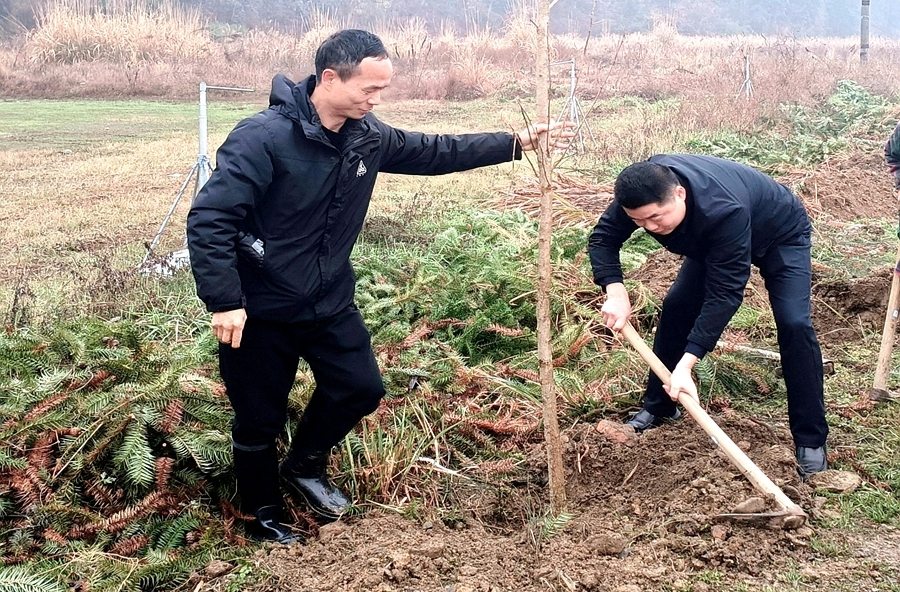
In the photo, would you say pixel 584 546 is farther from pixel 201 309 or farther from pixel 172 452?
pixel 201 309

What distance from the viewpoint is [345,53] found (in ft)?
9.09

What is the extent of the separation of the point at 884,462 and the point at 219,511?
115 inches

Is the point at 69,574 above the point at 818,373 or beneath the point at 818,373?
beneath

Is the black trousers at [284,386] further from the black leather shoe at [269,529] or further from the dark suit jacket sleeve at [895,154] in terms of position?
the dark suit jacket sleeve at [895,154]

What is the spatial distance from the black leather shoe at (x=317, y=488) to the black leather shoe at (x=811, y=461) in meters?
1.97

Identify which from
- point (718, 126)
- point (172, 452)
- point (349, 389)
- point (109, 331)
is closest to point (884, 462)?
point (349, 389)

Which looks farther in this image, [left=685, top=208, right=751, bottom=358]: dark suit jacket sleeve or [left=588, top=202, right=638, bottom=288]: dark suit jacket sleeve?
[left=588, top=202, right=638, bottom=288]: dark suit jacket sleeve

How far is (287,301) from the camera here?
9.51 ft

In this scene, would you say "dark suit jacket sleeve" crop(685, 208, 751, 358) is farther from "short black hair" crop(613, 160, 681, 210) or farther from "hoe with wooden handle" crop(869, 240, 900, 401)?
"hoe with wooden handle" crop(869, 240, 900, 401)

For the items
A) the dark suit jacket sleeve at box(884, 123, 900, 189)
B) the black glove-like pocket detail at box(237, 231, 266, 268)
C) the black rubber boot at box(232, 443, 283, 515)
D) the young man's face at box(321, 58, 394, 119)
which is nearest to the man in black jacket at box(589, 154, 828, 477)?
the dark suit jacket sleeve at box(884, 123, 900, 189)

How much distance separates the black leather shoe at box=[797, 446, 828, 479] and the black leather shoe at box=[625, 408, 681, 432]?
0.70 metres

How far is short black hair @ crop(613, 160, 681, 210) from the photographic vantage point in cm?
303

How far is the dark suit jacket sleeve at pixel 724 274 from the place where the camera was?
3146 millimetres

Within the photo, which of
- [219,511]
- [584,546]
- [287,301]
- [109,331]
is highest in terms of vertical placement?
[287,301]
